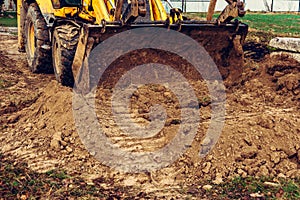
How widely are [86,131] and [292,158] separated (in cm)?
229

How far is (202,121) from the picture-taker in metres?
5.53

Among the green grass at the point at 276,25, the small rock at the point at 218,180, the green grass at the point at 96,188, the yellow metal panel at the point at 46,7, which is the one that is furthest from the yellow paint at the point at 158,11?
the green grass at the point at 276,25

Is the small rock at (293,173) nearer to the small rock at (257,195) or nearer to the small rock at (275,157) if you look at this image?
the small rock at (275,157)

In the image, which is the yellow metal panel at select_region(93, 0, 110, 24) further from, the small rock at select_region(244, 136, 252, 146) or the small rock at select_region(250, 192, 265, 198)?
the small rock at select_region(250, 192, 265, 198)

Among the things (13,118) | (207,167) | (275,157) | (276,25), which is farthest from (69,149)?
(276,25)

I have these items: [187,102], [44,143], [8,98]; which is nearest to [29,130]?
[44,143]

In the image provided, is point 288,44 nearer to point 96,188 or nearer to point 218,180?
point 218,180

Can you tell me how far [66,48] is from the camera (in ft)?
20.7

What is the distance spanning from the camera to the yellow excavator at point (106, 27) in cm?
592

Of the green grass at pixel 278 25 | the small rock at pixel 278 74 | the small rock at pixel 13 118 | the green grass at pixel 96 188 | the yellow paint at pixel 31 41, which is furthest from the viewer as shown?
the green grass at pixel 278 25

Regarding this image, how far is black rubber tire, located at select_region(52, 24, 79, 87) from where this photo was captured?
249 inches

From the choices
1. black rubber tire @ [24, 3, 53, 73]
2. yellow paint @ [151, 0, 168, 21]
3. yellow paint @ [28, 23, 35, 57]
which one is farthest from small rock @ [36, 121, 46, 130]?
yellow paint @ [28, 23, 35, 57]

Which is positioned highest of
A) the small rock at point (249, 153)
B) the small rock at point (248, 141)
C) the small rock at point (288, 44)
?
the small rock at point (288, 44)

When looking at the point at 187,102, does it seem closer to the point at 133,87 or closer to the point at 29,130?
the point at 133,87
